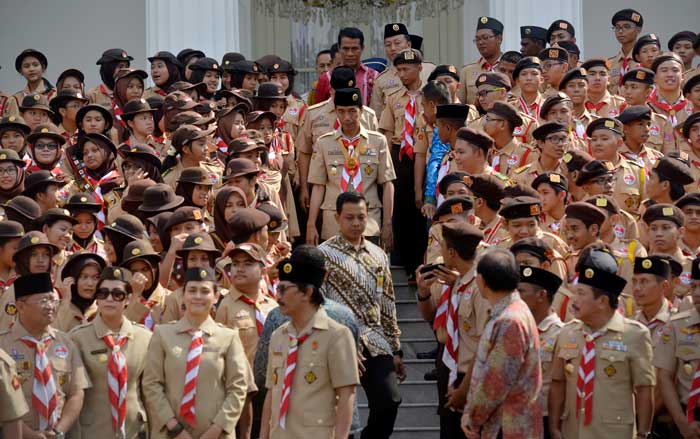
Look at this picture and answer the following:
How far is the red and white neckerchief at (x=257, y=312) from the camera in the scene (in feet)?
35.7

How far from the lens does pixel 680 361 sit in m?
10.4

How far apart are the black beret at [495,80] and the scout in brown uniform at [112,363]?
5.61 metres

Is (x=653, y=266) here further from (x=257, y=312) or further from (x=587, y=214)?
(x=257, y=312)

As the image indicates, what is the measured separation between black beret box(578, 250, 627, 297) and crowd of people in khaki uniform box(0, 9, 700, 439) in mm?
17

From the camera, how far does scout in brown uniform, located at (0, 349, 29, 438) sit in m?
9.30

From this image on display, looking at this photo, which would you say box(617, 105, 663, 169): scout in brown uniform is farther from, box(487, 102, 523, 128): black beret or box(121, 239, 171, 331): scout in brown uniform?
box(121, 239, 171, 331): scout in brown uniform

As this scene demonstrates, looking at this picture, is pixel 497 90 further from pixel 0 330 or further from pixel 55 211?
pixel 0 330

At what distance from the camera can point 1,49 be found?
872 inches

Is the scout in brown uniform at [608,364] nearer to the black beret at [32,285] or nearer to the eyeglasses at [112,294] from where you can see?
the eyeglasses at [112,294]

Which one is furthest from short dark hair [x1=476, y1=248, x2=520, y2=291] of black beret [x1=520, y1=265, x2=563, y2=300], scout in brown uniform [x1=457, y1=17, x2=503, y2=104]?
scout in brown uniform [x1=457, y1=17, x2=503, y2=104]

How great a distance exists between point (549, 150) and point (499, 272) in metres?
4.45

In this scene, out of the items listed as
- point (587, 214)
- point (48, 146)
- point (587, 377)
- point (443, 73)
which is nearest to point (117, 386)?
point (587, 377)

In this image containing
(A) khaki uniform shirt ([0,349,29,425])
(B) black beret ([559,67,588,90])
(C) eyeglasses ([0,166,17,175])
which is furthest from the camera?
(B) black beret ([559,67,588,90])

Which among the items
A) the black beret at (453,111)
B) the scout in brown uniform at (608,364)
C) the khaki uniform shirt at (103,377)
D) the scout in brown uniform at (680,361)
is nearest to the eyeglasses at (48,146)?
the black beret at (453,111)
